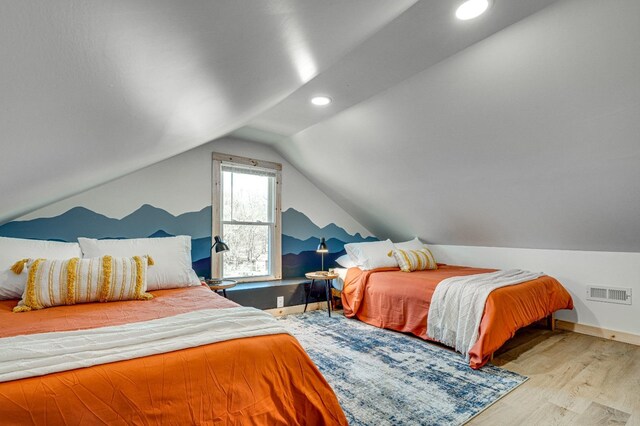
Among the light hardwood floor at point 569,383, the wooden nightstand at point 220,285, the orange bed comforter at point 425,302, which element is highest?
the wooden nightstand at point 220,285

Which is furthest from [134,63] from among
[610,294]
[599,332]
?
[599,332]

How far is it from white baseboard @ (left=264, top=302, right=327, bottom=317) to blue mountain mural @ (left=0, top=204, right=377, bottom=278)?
47 centimetres

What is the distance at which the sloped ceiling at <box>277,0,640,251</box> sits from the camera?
1926 millimetres

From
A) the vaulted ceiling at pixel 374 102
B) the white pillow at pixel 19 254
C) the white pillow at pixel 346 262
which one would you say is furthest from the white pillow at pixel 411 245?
the white pillow at pixel 19 254

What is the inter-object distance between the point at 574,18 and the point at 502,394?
7.46 ft

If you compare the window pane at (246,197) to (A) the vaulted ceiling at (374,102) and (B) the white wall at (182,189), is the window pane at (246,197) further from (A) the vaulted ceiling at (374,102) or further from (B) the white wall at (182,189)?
(A) the vaulted ceiling at (374,102)

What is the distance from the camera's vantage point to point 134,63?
0.72 meters

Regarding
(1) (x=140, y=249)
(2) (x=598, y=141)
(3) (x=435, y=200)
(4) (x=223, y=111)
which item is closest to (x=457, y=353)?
Answer: (3) (x=435, y=200)

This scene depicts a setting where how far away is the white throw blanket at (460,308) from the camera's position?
8.82 feet

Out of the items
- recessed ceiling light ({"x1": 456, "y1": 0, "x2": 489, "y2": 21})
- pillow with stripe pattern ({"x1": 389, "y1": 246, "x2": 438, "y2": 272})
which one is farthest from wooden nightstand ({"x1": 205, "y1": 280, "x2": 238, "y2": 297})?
recessed ceiling light ({"x1": 456, "y1": 0, "x2": 489, "y2": 21})

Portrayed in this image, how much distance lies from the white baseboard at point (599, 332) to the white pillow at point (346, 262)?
2.33m

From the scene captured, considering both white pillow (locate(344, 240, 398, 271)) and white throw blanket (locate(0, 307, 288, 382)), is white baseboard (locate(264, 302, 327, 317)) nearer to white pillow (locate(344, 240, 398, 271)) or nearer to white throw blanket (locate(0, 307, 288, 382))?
white pillow (locate(344, 240, 398, 271))

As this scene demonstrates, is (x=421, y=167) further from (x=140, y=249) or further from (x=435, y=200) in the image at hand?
(x=140, y=249)

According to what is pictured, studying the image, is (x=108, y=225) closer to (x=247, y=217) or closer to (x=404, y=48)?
(x=247, y=217)
